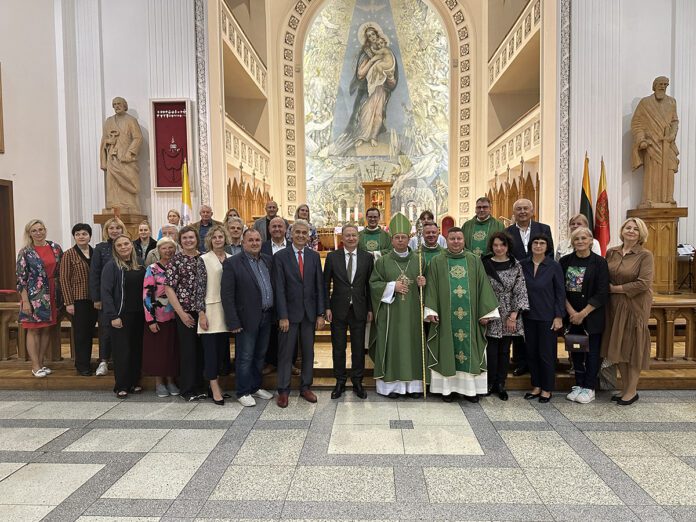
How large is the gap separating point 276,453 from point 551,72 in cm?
837

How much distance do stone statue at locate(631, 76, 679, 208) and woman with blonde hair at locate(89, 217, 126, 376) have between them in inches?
331

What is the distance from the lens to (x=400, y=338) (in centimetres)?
479

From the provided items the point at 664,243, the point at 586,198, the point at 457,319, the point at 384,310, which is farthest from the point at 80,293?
Result: the point at 664,243

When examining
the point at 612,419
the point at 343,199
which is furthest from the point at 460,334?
the point at 343,199

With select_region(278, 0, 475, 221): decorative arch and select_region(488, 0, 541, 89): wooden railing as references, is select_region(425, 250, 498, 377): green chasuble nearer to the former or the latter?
select_region(488, 0, 541, 89): wooden railing

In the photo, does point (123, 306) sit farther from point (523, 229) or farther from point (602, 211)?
point (602, 211)

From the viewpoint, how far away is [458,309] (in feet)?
15.4

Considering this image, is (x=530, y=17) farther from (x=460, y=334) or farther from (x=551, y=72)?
(x=460, y=334)

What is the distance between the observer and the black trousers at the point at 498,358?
187 inches

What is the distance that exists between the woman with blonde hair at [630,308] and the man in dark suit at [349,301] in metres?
2.47

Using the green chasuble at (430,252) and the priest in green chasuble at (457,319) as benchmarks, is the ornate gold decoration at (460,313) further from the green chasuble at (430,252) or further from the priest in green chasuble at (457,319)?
the green chasuble at (430,252)

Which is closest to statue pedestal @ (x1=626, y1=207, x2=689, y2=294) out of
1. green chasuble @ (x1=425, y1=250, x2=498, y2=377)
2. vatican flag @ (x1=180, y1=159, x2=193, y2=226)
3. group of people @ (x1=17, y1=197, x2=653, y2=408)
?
group of people @ (x1=17, y1=197, x2=653, y2=408)

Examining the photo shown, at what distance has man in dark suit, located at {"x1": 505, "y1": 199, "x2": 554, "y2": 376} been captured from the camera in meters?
5.16

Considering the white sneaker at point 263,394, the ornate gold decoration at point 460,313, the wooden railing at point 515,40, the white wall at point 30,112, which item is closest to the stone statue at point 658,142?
the wooden railing at point 515,40
